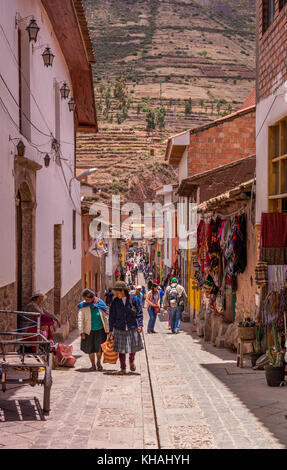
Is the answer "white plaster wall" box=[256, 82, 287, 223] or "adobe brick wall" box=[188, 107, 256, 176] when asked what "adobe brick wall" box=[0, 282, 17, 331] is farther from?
"adobe brick wall" box=[188, 107, 256, 176]

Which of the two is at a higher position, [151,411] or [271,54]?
[271,54]

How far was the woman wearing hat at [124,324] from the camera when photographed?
10.0 m

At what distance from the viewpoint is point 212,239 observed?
14906 mm

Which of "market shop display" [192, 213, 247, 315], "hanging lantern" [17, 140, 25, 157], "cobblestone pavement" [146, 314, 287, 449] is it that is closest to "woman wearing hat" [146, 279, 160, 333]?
"market shop display" [192, 213, 247, 315]

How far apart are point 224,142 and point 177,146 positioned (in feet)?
6.55

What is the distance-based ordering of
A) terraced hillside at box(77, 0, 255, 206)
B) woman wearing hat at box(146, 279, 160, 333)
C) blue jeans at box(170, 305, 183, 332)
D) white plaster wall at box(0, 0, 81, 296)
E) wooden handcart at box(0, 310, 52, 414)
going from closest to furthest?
wooden handcart at box(0, 310, 52, 414)
white plaster wall at box(0, 0, 81, 296)
blue jeans at box(170, 305, 183, 332)
woman wearing hat at box(146, 279, 160, 333)
terraced hillside at box(77, 0, 255, 206)

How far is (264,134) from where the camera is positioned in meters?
10.4

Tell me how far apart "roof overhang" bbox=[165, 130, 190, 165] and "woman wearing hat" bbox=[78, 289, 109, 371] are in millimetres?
13807

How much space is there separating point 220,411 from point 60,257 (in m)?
9.34

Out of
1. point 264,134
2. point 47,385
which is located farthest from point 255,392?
point 264,134

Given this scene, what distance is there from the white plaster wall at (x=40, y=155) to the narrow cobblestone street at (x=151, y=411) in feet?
6.16

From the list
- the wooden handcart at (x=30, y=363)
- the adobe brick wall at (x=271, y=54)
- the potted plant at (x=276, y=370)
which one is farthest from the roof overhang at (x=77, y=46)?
the potted plant at (x=276, y=370)

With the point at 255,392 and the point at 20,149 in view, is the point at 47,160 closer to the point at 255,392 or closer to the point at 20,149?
the point at 20,149

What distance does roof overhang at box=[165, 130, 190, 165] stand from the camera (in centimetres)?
2330
